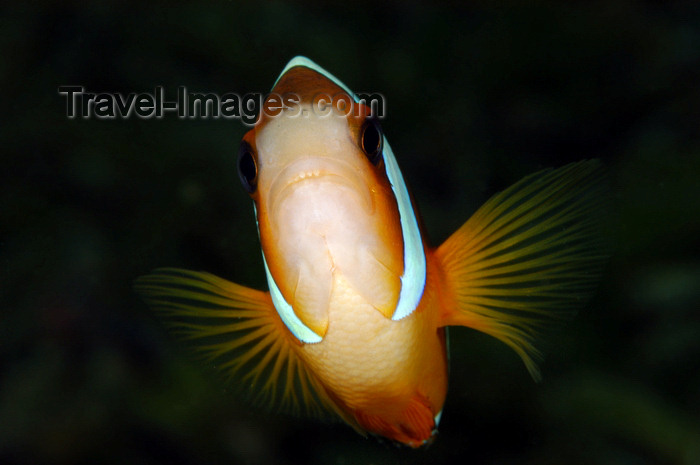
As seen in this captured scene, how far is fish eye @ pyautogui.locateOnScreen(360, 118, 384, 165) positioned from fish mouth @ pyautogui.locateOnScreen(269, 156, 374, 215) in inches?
2.2

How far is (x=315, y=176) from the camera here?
887 millimetres

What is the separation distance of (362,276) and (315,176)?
19 cm

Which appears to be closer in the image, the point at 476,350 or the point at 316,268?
the point at 316,268

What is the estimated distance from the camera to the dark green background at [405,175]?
162cm

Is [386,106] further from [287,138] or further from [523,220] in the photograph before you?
[287,138]

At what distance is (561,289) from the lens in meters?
1.27

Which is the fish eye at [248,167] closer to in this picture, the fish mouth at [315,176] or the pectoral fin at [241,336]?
the fish mouth at [315,176]

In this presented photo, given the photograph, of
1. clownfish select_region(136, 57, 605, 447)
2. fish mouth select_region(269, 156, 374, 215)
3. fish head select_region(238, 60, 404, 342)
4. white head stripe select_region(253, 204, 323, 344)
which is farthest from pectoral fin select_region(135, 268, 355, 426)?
fish mouth select_region(269, 156, 374, 215)

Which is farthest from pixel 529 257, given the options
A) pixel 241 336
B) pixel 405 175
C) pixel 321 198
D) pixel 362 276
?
pixel 241 336

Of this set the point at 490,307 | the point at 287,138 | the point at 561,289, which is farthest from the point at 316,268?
the point at 561,289

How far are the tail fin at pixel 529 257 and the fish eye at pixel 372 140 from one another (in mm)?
334

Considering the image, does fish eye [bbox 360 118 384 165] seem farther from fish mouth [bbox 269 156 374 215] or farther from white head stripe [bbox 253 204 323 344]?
white head stripe [bbox 253 204 323 344]

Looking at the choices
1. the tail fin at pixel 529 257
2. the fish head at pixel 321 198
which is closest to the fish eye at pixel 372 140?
the fish head at pixel 321 198

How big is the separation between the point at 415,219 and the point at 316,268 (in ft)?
0.98
